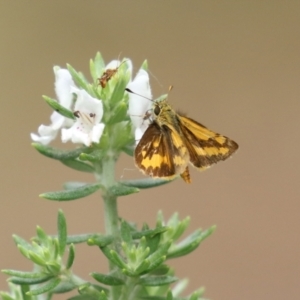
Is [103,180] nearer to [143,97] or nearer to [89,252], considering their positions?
[143,97]

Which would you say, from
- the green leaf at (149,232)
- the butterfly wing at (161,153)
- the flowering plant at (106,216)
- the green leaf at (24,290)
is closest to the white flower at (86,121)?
the flowering plant at (106,216)

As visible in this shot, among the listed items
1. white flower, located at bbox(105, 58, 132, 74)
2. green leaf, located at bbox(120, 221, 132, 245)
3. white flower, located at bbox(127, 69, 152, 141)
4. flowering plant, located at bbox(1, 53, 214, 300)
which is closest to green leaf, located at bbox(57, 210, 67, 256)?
flowering plant, located at bbox(1, 53, 214, 300)

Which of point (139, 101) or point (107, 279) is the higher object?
point (139, 101)

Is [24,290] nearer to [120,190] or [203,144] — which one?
[120,190]

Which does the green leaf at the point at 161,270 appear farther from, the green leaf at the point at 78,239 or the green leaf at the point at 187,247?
the green leaf at the point at 78,239

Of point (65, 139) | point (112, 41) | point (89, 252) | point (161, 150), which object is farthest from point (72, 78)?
point (112, 41)

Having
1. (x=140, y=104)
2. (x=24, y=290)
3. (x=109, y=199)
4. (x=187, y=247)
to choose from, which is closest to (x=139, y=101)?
(x=140, y=104)
